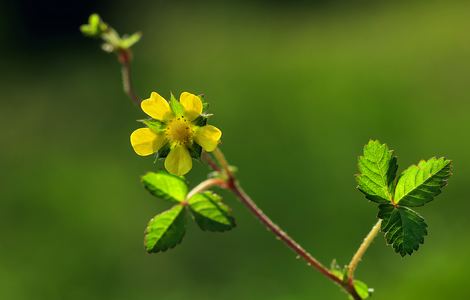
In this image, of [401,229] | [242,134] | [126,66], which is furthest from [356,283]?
[242,134]

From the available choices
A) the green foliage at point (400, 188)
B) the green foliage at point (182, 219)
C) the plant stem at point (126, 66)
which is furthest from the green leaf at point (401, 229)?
A: the plant stem at point (126, 66)

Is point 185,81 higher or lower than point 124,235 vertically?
higher

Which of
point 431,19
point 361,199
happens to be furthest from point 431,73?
point 361,199

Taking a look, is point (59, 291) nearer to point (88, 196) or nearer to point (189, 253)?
point (189, 253)

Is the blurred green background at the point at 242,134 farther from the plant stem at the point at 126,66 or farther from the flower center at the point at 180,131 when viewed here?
the flower center at the point at 180,131

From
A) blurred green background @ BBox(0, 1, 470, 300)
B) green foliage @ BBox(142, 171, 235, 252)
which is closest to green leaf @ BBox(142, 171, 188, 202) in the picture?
green foliage @ BBox(142, 171, 235, 252)

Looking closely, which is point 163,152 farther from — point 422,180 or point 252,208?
point 422,180
